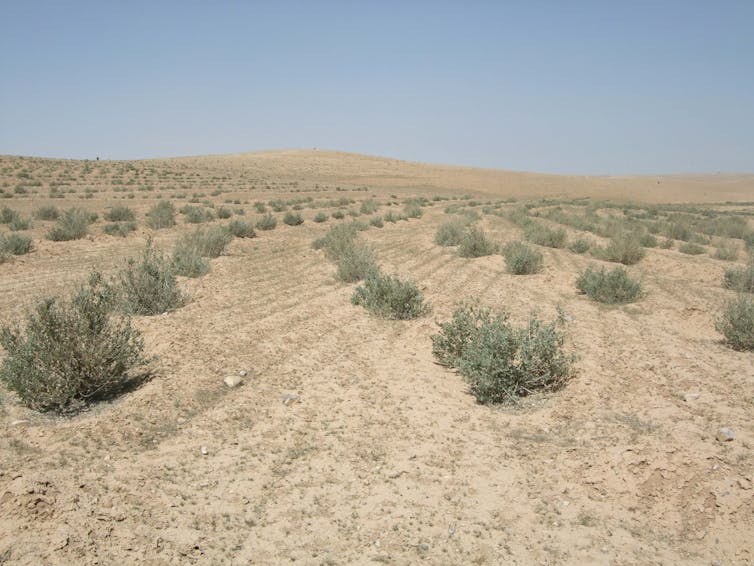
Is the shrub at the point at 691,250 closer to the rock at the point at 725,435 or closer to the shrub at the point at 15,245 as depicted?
the rock at the point at 725,435

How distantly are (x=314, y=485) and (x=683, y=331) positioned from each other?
6782 mm

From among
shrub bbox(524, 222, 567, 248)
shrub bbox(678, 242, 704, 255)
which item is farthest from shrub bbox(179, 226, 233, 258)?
shrub bbox(678, 242, 704, 255)

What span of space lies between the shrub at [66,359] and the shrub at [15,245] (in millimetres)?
10216

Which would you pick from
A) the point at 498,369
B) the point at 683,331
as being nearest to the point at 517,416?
the point at 498,369

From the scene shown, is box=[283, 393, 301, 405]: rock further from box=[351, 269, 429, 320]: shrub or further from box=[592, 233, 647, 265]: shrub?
box=[592, 233, 647, 265]: shrub

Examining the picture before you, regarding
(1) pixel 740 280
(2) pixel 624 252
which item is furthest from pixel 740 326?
(2) pixel 624 252

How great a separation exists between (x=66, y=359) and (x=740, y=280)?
12.6 metres

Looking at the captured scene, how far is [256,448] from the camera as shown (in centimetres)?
524

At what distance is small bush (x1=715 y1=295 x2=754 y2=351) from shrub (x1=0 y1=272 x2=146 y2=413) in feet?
25.1

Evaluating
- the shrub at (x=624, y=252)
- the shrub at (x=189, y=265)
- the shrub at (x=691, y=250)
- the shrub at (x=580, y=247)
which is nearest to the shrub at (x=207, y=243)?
the shrub at (x=189, y=265)

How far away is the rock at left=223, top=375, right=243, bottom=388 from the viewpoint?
21.8 ft

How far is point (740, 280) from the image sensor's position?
12.6m

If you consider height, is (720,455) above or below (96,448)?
above

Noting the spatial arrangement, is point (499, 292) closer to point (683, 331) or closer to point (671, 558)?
point (683, 331)
